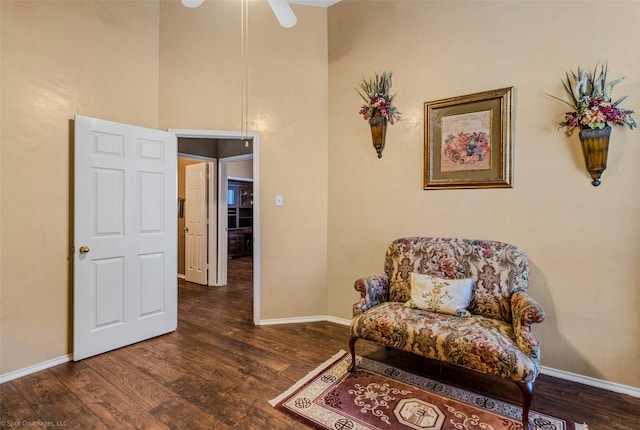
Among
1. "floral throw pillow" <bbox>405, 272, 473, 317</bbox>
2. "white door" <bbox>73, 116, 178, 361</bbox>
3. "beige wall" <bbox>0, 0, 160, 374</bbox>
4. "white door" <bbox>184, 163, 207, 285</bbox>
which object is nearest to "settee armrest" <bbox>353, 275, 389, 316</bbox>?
"floral throw pillow" <bbox>405, 272, 473, 317</bbox>

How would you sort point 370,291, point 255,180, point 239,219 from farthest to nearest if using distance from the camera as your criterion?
point 239,219 < point 255,180 < point 370,291

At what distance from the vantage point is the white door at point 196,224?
4750 millimetres

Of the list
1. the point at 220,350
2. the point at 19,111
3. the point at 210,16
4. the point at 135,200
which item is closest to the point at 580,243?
the point at 220,350

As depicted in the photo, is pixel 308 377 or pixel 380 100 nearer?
pixel 308 377

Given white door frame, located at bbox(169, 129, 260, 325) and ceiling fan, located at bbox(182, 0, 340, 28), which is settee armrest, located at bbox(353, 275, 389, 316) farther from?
ceiling fan, located at bbox(182, 0, 340, 28)

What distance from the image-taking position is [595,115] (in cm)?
204

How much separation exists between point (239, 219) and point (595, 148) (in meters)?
7.12

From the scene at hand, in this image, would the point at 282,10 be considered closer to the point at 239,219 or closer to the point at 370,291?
the point at 370,291

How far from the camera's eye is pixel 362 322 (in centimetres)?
222

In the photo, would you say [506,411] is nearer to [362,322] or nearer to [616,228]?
[362,322]

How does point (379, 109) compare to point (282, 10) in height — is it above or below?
below

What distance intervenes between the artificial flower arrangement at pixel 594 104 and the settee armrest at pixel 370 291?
1768mm

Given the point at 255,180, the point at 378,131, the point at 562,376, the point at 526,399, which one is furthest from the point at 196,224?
A: the point at 562,376

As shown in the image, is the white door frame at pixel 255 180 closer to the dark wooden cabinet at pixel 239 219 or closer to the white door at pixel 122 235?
the white door at pixel 122 235
